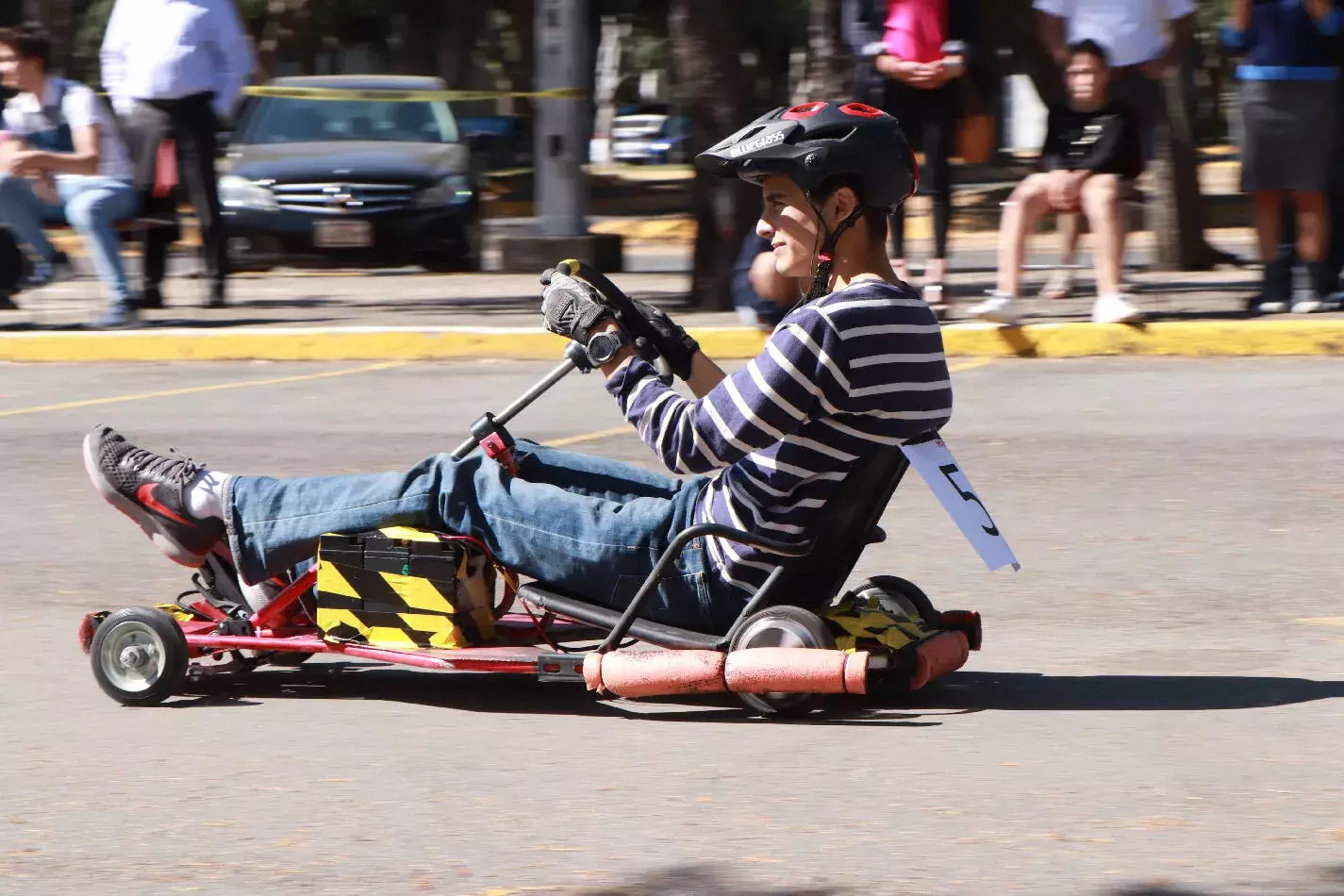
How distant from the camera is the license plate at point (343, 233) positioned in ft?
53.2

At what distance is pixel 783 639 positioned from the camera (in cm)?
458

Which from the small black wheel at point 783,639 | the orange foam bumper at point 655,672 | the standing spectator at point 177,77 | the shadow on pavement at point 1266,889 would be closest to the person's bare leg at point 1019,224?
the standing spectator at point 177,77

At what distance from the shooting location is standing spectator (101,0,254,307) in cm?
1238

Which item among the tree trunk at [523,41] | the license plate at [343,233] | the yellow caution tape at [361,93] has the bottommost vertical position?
the tree trunk at [523,41]

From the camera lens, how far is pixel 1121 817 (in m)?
3.90

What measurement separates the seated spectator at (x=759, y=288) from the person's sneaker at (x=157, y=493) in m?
5.00

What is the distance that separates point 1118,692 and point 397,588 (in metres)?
1.67

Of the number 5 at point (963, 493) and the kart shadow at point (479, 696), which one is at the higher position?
the number 5 at point (963, 493)

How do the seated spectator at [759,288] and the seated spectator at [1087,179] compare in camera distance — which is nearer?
the seated spectator at [759,288]

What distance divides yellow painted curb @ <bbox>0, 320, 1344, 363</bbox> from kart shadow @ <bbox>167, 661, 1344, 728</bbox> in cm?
562

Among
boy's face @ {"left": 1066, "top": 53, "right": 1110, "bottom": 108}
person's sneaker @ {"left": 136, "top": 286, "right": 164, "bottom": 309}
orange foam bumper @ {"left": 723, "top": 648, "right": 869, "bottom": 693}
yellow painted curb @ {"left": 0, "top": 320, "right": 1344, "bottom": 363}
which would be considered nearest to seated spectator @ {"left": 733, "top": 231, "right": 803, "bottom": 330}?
yellow painted curb @ {"left": 0, "top": 320, "right": 1344, "bottom": 363}

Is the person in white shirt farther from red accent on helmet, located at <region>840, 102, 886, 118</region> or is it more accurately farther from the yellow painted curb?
red accent on helmet, located at <region>840, 102, 886, 118</region>

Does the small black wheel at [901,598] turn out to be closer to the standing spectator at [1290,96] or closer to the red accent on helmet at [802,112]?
the red accent on helmet at [802,112]

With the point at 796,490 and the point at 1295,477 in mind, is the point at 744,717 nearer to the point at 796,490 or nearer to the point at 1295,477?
the point at 796,490
